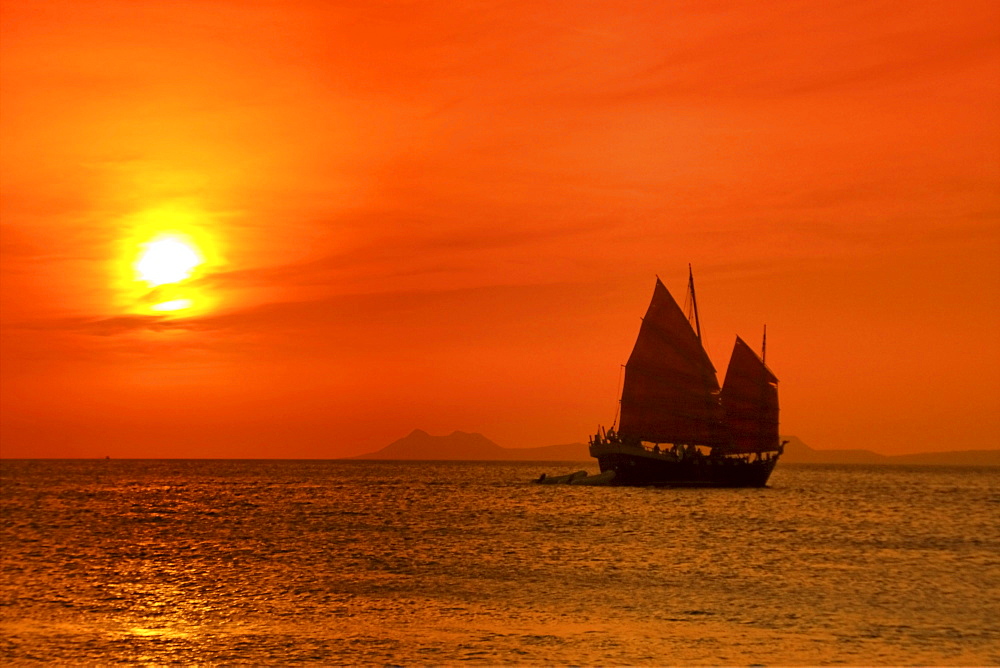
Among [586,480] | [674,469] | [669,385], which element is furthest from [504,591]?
[586,480]

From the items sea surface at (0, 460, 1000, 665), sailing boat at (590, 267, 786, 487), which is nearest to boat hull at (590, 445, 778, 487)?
sailing boat at (590, 267, 786, 487)

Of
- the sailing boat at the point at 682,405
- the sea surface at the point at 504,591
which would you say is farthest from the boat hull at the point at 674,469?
the sea surface at the point at 504,591

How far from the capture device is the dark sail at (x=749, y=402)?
356ft

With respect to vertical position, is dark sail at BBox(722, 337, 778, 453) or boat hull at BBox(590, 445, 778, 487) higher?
dark sail at BBox(722, 337, 778, 453)

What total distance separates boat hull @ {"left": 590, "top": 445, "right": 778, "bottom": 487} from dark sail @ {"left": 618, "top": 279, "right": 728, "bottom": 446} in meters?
2.23

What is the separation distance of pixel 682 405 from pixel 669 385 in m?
2.52

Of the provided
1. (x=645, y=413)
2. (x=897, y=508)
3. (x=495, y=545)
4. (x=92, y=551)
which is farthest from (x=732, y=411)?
(x=92, y=551)

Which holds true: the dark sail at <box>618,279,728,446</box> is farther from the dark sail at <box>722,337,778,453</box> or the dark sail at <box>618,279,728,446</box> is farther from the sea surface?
the sea surface

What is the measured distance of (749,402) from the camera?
361 feet

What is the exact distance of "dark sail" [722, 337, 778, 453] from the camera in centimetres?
10850

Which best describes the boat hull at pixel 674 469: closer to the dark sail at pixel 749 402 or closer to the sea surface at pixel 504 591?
the dark sail at pixel 749 402

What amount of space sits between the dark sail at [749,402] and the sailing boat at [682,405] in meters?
0.10

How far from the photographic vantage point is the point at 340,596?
34812 millimetres

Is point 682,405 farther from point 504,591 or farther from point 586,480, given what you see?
point 504,591
